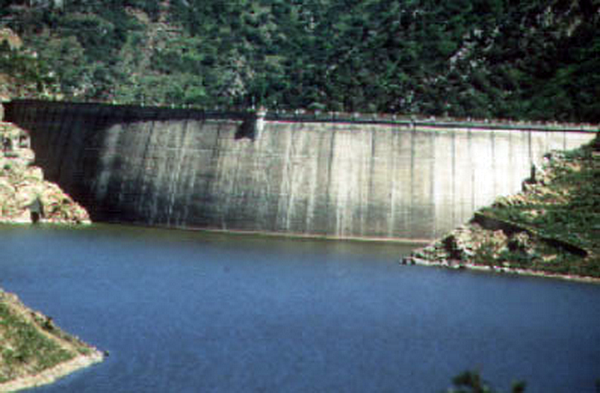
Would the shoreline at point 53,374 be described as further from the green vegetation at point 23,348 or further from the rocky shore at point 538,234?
Result: the rocky shore at point 538,234

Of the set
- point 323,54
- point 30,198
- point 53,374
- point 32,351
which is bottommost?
point 53,374

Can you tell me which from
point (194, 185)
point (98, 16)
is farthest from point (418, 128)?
point (98, 16)

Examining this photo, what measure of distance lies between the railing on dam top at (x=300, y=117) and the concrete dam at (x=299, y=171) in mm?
135

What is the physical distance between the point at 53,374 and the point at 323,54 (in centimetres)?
10350

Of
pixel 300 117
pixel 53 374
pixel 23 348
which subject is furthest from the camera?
pixel 300 117

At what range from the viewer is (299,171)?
8656 cm

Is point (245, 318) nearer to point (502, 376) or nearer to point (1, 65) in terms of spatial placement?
point (502, 376)

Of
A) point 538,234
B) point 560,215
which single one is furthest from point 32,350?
point 560,215

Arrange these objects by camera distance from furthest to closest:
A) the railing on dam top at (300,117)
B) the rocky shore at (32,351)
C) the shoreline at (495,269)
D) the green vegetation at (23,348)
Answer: the railing on dam top at (300,117) < the shoreline at (495,269) < the green vegetation at (23,348) < the rocky shore at (32,351)

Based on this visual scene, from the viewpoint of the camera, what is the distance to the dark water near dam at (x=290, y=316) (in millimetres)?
46531

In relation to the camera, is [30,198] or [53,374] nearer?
[53,374]

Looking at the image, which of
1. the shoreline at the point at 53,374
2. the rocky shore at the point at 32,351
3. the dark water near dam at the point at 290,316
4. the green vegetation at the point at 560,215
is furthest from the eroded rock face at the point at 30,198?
the shoreline at the point at 53,374

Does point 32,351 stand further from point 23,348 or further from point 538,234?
point 538,234

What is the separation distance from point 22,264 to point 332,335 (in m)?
22.3
